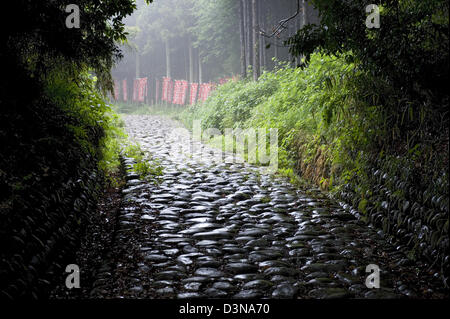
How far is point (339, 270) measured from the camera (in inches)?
163

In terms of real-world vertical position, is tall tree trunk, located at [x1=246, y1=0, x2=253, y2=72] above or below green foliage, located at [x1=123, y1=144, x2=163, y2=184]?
above

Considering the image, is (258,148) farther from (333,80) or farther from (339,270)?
(339,270)

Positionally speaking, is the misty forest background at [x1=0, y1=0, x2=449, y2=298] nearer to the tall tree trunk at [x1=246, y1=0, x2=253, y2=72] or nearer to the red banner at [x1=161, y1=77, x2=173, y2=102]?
the tall tree trunk at [x1=246, y1=0, x2=253, y2=72]

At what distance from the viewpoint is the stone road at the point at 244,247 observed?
3.75 m

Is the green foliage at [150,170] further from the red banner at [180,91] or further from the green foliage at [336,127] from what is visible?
the red banner at [180,91]

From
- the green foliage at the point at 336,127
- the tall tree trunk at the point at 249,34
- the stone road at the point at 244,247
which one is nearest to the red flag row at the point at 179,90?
the tall tree trunk at the point at 249,34

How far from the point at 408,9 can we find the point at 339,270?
3.44m

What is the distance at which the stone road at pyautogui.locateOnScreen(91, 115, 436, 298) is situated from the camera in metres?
3.75

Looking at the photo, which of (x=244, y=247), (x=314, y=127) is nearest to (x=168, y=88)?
(x=314, y=127)

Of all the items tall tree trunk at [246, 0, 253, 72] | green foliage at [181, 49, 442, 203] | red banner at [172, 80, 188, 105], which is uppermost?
tall tree trunk at [246, 0, 253, 72]

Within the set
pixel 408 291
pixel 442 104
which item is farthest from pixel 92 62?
pixel 408 291

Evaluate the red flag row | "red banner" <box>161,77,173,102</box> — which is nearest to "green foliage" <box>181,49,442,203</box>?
the red flag row
